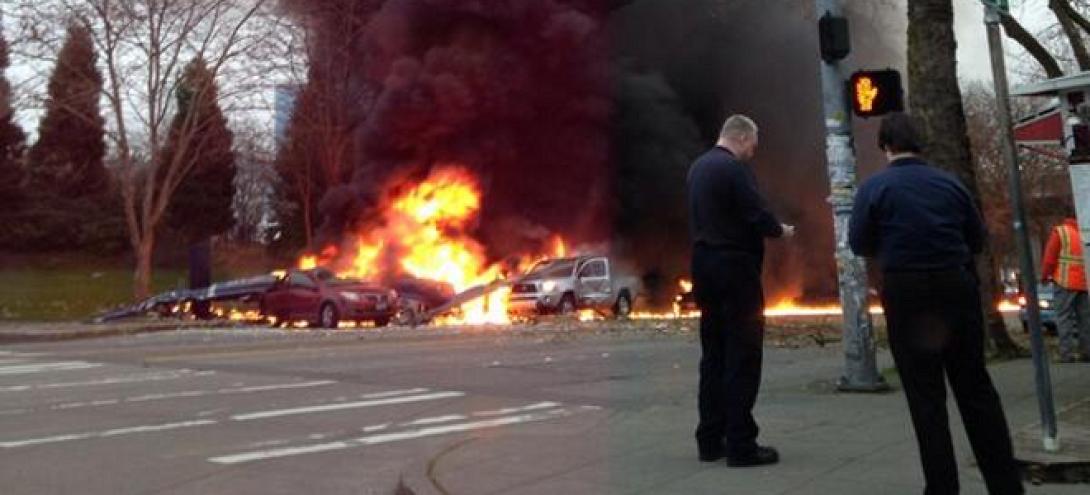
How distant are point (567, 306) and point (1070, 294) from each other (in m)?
17.3

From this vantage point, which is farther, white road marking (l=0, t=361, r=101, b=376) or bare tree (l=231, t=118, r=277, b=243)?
bare tree (l=231, t=118, r=277, b=243)

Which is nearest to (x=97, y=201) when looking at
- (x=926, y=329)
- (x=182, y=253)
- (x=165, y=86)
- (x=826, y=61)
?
(x=182, y=253)

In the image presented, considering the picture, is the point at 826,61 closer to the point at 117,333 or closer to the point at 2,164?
the point at 117,333

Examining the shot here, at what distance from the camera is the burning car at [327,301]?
26.7 metres

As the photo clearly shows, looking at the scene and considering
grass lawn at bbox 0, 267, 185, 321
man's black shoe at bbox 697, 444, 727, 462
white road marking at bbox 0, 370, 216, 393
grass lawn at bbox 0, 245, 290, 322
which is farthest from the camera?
grass lawn at bbox 0, 245, 290, 322

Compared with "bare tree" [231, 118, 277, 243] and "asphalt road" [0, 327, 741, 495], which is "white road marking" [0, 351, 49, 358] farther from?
"bare tree" [231, 118, 277, 243]

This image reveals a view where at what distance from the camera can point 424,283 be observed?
3066cm

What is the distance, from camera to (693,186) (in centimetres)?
620

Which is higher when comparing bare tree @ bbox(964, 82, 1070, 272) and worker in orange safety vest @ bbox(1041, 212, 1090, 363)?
bare tree @ bbox(964, 82, 1070, 272)

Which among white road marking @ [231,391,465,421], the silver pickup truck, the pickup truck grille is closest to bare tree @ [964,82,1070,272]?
the silver pickup truck

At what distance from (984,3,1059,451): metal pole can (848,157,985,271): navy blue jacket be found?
94 cm

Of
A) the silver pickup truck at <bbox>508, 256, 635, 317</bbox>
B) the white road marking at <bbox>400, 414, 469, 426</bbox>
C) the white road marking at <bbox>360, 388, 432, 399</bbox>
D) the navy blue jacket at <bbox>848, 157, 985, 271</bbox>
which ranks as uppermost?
the silver pickup truck at <bbox>508, 256, 635, 317</bbox>

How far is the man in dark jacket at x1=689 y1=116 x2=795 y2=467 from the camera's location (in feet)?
19.4

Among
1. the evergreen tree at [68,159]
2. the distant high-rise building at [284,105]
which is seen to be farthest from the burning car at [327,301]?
the evergreen tree at [68,159]
